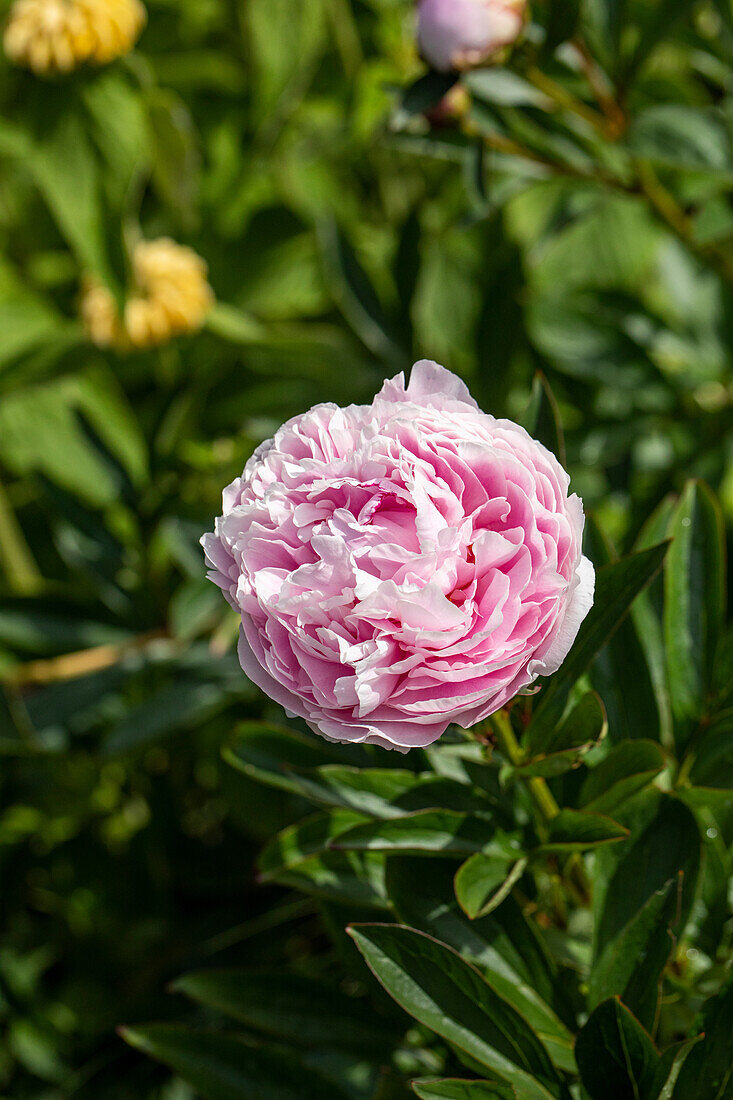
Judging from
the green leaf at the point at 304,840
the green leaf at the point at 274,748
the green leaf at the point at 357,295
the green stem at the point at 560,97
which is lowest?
the green leaf at the point at 304,840

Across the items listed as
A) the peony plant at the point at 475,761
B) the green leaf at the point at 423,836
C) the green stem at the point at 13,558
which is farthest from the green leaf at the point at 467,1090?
the green stem at the point at 13,558

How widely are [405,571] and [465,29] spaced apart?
52 cm

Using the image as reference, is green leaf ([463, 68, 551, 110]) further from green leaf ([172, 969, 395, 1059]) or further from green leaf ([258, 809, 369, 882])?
green leaf ([172, 969, 395, 1059])

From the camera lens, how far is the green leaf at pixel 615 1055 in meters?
0.49

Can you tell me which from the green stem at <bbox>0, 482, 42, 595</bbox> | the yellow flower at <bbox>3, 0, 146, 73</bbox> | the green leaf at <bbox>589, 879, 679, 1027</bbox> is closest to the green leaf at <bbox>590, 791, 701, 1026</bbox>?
the green leaf at <bbox>589, 879, 679, 1027</bbox>

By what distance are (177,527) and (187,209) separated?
50 cm

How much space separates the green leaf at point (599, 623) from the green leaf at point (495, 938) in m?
0.10

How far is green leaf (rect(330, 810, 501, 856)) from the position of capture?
53cm

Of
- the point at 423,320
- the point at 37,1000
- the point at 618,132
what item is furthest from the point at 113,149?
the point at 37,1000

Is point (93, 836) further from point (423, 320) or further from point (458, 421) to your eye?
point (458, 421)

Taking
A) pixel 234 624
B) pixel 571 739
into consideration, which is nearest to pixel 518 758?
pixel 571 739

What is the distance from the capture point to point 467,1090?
49 centimetres

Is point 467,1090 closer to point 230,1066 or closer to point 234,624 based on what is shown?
point 230,1066

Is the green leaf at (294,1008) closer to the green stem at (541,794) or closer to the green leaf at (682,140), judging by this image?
the green stem at (541,794)
